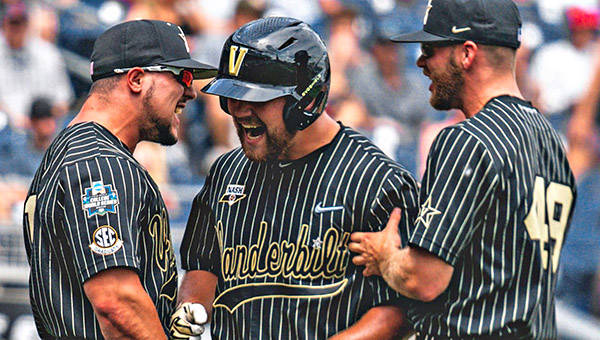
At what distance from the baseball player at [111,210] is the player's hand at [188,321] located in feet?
0.14

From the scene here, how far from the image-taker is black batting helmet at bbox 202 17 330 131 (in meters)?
3.68

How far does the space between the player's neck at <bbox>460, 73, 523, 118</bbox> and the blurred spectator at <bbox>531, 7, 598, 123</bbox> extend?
592 centimetres

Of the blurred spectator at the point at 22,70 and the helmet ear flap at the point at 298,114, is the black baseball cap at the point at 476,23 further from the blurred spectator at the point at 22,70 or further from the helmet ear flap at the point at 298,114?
the blurred spectator at the point at 22,70

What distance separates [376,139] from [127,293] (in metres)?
5.38

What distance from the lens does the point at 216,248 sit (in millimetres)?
3984

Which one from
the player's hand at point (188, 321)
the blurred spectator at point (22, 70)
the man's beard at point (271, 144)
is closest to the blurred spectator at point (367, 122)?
the blurred spectator at point (22, 70)

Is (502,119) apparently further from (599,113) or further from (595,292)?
(599,113)

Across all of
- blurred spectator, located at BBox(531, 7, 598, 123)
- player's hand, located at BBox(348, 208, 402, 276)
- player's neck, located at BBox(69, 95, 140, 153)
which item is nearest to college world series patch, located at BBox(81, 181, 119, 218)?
player's neck, located at BBox(69, 95, 140, 153)

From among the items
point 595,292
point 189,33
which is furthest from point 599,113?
point 189,33

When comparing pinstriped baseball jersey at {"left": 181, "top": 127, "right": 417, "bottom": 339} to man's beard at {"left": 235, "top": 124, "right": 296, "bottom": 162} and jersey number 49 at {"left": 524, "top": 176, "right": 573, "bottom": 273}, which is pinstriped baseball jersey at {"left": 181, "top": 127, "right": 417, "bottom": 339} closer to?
man's beard at {"left": 235, "top": 124, "right": 296, "bottom": 162}

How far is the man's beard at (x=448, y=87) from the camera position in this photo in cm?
367

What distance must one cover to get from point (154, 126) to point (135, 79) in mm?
209

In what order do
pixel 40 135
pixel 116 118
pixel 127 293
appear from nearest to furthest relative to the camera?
pixel 127 293, pixel 116 118, pixel 40 135

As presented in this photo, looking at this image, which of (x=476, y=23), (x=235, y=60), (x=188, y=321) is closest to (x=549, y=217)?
(x=476, y=23)
